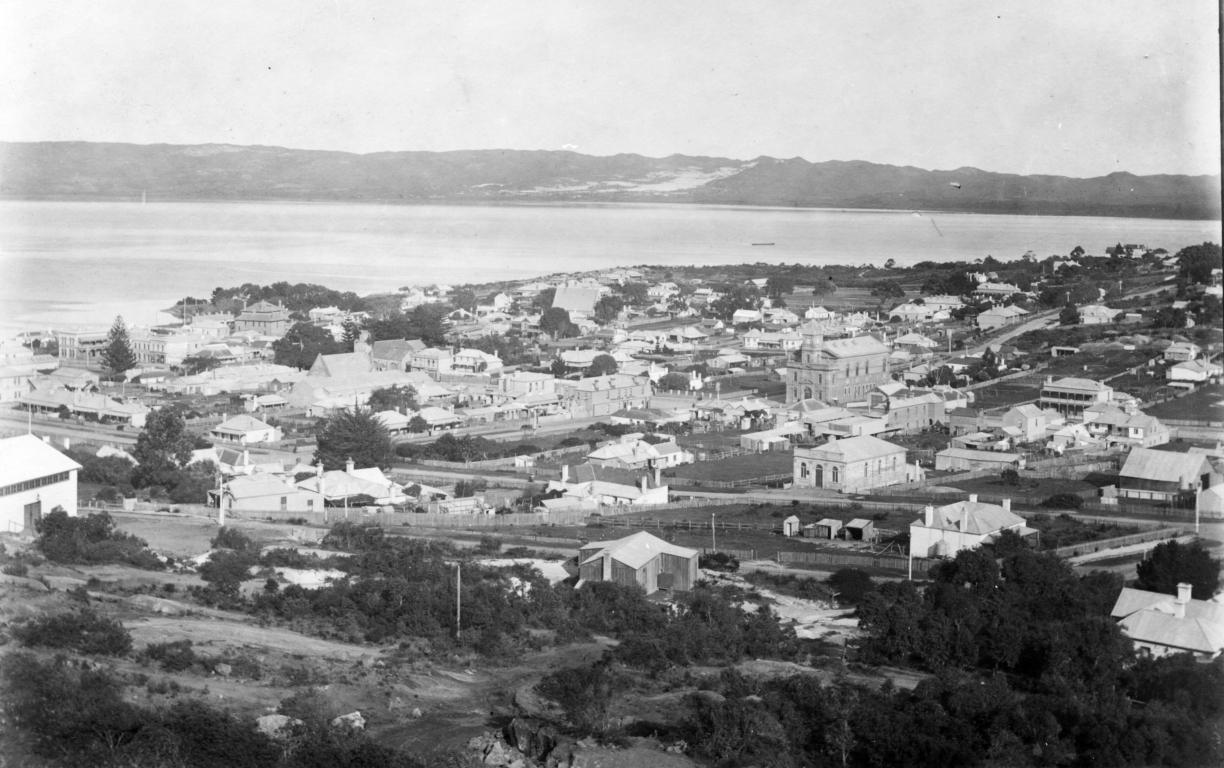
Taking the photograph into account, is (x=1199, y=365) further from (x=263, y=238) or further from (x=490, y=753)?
(x=263, y=238)

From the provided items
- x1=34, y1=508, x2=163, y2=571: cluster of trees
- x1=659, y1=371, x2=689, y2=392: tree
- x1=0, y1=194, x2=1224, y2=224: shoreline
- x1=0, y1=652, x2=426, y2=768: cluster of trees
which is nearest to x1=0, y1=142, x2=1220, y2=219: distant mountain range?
x1=0, y1=194, x2=1224, y2=224: shoreline

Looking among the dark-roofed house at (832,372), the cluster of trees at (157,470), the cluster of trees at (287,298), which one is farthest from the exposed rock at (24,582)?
the cluster of trees at (287,298)

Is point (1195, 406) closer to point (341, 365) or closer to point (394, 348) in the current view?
point (341, 365)

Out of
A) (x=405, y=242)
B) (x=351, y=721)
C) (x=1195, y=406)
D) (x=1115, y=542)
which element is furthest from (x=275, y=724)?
(x=405, y=242)

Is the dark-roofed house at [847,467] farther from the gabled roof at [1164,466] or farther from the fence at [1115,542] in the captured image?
the fence at [1115,542]

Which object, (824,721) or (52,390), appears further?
(52,390)

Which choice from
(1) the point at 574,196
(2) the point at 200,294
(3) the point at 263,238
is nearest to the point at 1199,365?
(1) the point at 574,196
